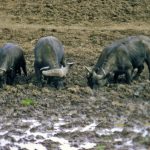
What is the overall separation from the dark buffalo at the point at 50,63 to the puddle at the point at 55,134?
1847 millimetres

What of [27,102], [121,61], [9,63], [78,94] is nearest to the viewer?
[27,102]

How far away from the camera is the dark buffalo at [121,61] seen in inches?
576

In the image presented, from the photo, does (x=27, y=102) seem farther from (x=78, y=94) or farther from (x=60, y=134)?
(x=60, y=134)

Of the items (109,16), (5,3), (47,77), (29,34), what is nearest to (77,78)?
(47,77)

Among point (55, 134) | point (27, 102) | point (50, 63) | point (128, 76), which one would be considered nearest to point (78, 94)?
point (50, 63)

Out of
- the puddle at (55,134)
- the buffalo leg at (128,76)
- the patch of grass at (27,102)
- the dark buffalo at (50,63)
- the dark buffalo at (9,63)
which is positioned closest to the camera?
the puddle at (55,134)

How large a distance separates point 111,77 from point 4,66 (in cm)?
290

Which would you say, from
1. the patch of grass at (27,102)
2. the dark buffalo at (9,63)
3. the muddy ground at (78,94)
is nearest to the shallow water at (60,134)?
the muddy ground at (78,94)

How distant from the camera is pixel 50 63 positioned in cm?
1491

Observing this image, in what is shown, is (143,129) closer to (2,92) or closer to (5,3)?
(2,92)

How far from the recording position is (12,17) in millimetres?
21281

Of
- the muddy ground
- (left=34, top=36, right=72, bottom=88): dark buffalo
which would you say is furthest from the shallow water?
(left=34, top=36, right=72, bottom=88): dark buffalo

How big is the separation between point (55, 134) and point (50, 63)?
313 cm

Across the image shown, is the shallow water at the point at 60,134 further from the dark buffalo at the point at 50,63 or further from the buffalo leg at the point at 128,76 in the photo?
the buffalo leg at the point at 128,76
